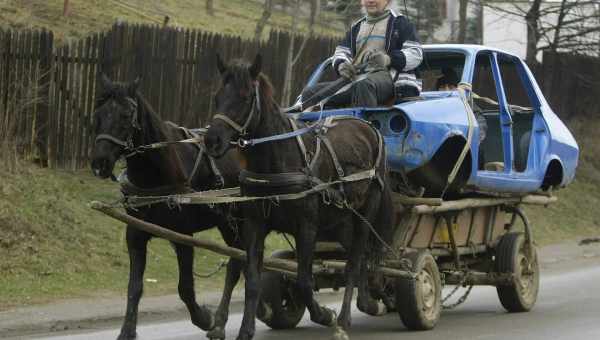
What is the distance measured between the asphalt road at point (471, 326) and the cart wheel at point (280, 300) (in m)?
0.11

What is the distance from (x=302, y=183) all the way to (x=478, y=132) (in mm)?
2951

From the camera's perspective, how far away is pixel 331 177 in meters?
9.92

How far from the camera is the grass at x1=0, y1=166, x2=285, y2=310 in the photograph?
539 inches

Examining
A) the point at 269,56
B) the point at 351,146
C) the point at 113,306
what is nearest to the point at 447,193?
the point at 351,146

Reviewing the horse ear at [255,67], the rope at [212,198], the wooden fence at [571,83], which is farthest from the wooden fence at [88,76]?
the wooden fence at [571,83]

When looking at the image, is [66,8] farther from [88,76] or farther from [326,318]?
[326,318]

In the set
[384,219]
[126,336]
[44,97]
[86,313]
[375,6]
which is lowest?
[86,313]

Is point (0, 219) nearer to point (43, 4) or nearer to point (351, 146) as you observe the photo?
point (351, 146)

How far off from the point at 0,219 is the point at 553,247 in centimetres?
1114

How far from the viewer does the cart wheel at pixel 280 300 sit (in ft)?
36.7

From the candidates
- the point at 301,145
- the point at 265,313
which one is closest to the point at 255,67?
the point at 301,145

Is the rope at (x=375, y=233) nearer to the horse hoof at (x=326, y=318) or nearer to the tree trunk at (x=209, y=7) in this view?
the horse hoof at (x=326, y=318)

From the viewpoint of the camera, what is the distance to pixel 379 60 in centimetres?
1123

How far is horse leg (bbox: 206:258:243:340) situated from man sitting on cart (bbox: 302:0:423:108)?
191cm
